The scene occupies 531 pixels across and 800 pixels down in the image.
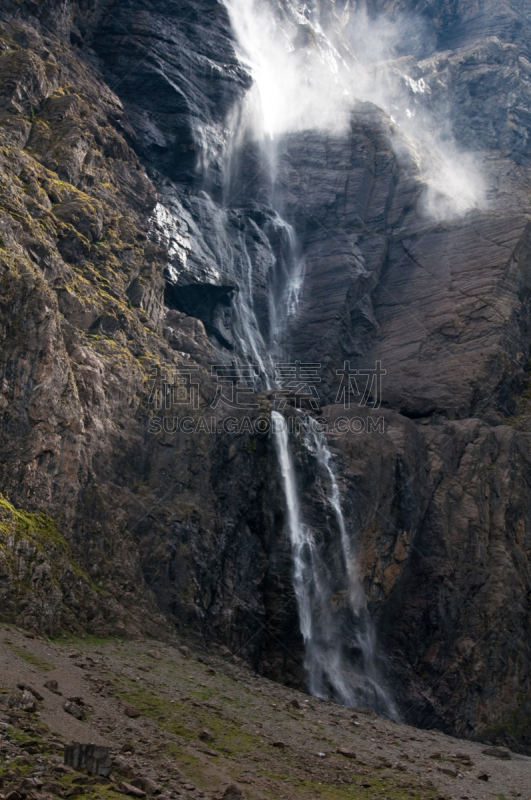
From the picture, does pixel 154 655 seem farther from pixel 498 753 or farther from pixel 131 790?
pixel 498 753

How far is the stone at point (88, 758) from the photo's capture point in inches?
667

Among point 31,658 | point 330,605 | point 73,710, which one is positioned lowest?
point 73,710

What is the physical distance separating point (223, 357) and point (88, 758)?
43935 mm

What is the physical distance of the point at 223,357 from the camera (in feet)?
195

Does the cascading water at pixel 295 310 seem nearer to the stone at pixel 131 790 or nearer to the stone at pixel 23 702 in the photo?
the stone at pixel 23 702

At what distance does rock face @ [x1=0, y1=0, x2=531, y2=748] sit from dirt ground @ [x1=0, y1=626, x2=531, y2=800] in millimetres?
3757

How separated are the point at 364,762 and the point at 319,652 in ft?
56.4

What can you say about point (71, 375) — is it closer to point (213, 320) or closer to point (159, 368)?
point (159, 368)

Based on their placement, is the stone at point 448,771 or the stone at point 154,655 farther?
the stone at point 154,655

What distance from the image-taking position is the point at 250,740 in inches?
973

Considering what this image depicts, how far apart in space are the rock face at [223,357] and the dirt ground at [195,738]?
12.3 ft

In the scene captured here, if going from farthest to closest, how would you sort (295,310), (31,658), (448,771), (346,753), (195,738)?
(295,310) → (448,771) → (346,753) → (31,658) → (195,738)

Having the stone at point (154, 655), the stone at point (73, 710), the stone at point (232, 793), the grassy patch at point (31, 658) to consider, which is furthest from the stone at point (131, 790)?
the stone at point (154, 655)

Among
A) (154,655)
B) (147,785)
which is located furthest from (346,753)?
(147,785)
